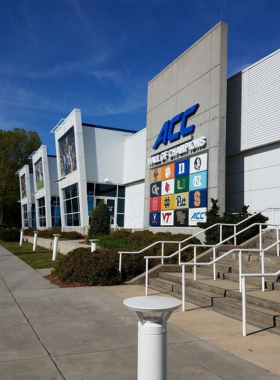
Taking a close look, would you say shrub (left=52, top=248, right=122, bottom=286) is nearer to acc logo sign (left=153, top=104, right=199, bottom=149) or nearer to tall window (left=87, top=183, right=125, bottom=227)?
acc logo sign (left=153, top=104, right=199, bottom=149)

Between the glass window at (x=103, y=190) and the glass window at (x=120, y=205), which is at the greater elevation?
the glass window at (x=103, y=190)

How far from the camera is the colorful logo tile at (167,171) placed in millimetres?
19848

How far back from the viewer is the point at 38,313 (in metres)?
7.96

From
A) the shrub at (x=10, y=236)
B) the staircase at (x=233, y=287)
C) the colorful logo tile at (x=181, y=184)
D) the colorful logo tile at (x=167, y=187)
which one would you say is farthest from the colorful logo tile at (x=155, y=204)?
the shrub at (x=10, y=236)

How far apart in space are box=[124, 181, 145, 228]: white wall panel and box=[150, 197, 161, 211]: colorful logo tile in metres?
7.05

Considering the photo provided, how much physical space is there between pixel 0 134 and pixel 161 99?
48.3 meters

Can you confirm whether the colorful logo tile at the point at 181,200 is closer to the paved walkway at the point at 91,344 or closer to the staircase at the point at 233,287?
the staircase at the point at 233,287

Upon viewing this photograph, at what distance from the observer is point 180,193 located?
19031 mm

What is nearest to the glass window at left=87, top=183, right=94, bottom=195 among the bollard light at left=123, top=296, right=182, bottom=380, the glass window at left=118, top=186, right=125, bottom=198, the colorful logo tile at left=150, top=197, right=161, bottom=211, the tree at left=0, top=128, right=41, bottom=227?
the glass window at left=118, top=186, right=125, bottom=198

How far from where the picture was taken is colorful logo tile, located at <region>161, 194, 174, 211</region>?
19.7m

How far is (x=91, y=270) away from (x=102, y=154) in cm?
2068

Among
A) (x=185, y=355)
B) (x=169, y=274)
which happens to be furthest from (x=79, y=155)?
(x=185, y=355)

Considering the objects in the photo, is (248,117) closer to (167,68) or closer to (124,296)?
(167,68)

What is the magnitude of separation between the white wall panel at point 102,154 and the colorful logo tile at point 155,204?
10639mm
